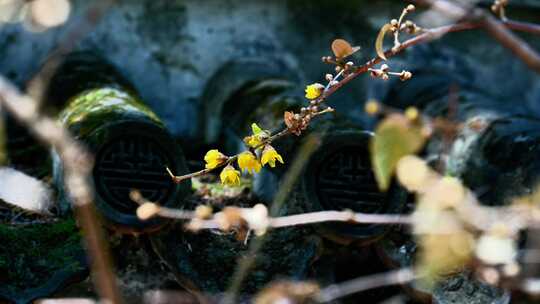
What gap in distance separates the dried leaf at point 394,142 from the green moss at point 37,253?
149cm

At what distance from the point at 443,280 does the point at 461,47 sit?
238 cm

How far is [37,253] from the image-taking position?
9.82ft

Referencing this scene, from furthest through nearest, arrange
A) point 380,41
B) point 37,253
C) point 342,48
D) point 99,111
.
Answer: point 99,111 < point 37,253 < point 342,48 < point 380,41

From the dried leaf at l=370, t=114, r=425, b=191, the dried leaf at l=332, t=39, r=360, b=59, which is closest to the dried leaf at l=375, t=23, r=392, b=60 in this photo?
the dried leaf at l=332, t=39, r=360, b=59

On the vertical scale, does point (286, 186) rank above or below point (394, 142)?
above

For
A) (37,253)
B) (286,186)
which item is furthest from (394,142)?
(37,253)

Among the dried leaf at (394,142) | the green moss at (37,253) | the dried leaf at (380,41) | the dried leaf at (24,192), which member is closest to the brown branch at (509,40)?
the dried leaf at (394,142)

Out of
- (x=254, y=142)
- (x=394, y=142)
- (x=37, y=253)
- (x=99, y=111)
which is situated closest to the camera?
(x=394, y=142)

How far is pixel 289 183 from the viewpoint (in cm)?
304

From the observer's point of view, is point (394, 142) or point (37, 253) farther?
point (37, 253)

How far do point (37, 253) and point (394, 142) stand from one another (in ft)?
5.24

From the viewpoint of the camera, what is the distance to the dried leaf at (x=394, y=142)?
1677 millimetres

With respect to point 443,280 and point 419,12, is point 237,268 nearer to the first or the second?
point 443,280

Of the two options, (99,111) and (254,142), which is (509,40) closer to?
(254,142)
